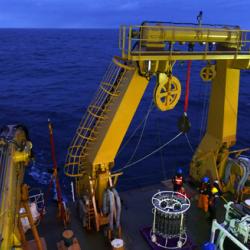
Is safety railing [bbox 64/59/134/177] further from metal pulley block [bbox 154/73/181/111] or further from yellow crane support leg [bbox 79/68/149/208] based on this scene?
metal pulley block [bbox 154/73/181/111]

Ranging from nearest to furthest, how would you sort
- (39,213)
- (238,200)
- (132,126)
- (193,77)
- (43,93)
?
(39,213) → (238,200) → (132,126) → (43,93) → (193,77)

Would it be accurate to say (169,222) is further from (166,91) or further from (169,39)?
(169,39)

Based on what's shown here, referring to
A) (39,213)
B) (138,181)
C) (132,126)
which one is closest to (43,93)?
(132,126)

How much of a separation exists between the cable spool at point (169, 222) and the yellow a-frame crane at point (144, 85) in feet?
6.41

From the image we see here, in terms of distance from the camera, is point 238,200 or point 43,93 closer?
point 238,200

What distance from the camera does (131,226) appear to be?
39.1 ft

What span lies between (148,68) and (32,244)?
684 centimetres

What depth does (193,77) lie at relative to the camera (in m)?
53.9

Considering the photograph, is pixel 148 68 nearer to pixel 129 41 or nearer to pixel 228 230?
pixel 129 41

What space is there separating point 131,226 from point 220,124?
Result: 5.87m

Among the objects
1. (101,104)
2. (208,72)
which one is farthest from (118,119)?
(208,72)

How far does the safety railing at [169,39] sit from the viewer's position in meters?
9.62

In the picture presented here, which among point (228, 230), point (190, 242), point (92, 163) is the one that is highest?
point (92, 163)

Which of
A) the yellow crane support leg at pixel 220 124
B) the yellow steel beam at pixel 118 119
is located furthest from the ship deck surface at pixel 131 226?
the yellow steel beam at pixel 118 119
